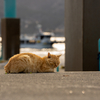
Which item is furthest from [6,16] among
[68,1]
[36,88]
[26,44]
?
[26,44]

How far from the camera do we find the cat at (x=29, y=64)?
19.6 feet

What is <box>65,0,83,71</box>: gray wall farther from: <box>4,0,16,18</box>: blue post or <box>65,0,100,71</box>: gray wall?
<box>4,0,16,18</box>: blue post

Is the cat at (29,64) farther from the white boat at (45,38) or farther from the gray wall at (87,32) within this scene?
the white boat at (45,38)

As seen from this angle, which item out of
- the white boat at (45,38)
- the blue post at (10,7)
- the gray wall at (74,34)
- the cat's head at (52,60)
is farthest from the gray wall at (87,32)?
the white boat at (45,38)

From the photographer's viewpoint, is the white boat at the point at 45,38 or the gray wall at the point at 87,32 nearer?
the gray wall at the point at 87,32

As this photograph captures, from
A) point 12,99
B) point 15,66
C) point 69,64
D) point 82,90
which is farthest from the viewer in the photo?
point 69,64

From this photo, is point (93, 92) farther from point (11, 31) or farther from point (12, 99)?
point (11, 31)

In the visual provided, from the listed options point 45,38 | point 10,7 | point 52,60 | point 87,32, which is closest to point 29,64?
point 52,60

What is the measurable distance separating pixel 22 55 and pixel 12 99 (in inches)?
138

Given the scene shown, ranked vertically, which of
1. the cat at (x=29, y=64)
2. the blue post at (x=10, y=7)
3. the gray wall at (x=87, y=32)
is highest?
the blue post at (x=10, y=7)

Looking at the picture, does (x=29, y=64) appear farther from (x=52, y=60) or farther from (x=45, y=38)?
(x=45, y=38)

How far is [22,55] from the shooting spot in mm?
6168

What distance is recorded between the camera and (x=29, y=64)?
602 cm

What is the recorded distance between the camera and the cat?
5969 millimetres
